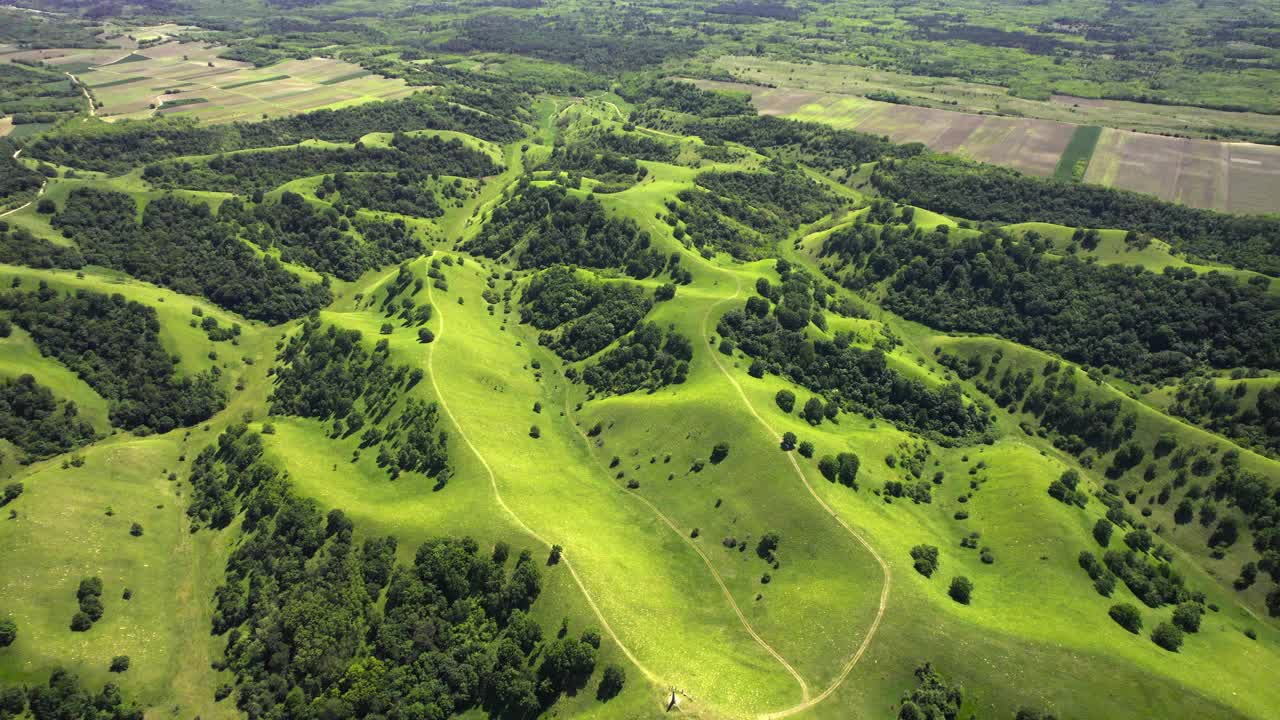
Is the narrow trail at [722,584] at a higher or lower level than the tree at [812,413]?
lower

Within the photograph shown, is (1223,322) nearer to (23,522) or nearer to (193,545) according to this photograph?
(193,545)

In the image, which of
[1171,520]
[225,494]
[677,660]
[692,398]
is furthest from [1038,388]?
[225,494]

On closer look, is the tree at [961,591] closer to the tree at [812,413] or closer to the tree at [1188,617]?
the tree at [1188,617]

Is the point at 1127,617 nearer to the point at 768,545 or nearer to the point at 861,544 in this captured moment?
the point at 861,544

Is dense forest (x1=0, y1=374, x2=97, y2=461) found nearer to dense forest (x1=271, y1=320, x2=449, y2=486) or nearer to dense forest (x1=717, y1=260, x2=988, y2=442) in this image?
dense forest (x1=271, y1=320, x2=449, y2=486)

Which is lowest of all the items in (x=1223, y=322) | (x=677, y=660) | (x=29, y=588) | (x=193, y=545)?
(x=193, y=545)

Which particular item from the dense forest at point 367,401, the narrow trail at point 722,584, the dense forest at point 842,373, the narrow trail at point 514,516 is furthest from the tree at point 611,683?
the dense forest at point 842,373

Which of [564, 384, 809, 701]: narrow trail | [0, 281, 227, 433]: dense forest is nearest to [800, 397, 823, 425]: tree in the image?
[564, 384, 809, 701]: narrow trail
